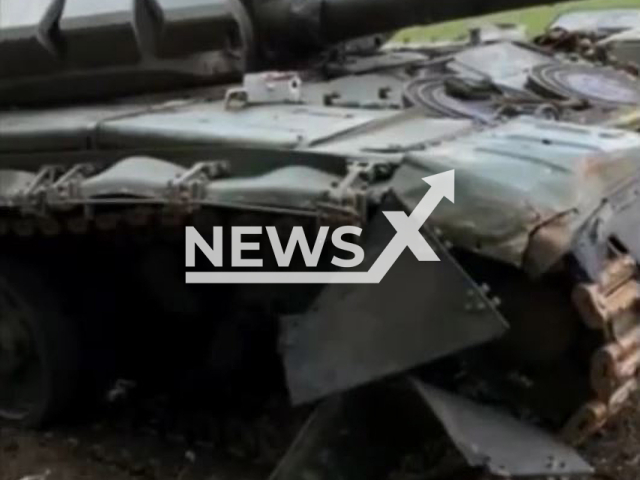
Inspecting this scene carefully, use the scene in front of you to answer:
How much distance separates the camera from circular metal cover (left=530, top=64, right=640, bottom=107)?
6531mm

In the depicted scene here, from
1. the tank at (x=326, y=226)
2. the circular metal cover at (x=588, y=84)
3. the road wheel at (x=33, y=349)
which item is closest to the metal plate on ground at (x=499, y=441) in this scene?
the tank at (x=326, y=226)

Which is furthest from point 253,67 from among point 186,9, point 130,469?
point 130,469

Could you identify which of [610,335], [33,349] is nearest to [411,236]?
[610,335]

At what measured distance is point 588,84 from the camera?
6723 millimetres

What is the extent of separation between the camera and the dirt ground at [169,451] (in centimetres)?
638

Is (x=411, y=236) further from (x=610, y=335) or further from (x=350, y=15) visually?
(x=350, y=15)

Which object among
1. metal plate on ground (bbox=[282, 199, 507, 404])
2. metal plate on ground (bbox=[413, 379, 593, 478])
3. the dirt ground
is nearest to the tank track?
metal plate on ground (bbox=[413, 379, 593, 478])

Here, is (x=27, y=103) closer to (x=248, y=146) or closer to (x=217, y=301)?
(x=217, y=301)

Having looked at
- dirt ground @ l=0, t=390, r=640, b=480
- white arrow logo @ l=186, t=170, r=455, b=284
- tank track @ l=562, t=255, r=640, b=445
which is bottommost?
dirt ground @ l=0, t=390, r=640, b=480

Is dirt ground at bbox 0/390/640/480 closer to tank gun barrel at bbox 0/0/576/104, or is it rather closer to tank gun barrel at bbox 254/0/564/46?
tank gun barrel at bbox 0/0/576/104

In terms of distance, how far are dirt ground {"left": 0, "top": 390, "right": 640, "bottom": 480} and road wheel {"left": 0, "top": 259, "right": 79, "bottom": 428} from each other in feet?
0.41

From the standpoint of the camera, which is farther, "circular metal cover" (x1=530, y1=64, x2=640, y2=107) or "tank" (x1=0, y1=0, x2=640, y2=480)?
"circular metal cover" (x1=530, y1=64, x2=640, y2=107)

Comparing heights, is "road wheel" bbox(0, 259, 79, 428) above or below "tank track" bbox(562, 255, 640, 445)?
below

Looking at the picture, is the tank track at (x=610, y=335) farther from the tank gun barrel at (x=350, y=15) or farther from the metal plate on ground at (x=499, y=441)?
the tank gun barrel at (x=350, y=15)
